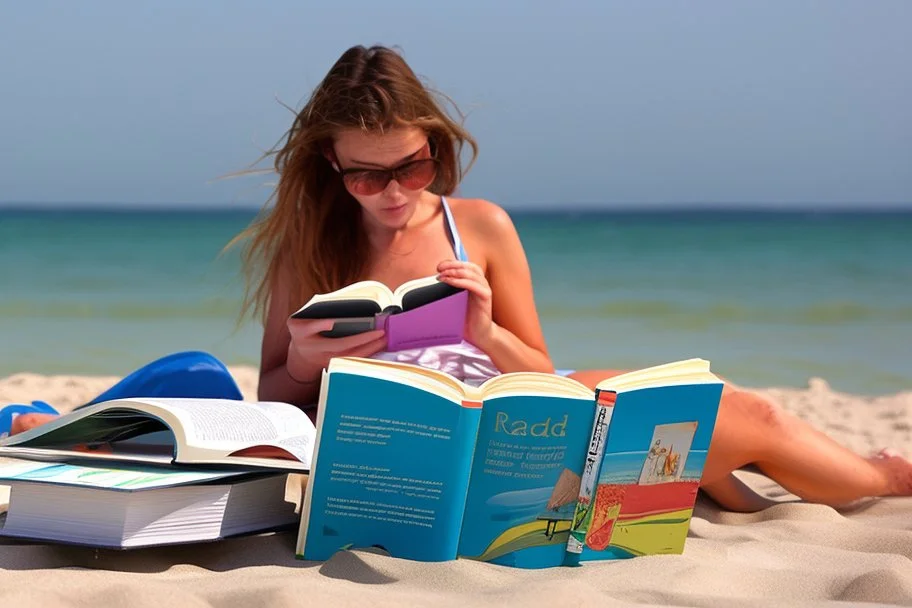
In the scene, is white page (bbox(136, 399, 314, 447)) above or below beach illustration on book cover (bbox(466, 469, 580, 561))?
above

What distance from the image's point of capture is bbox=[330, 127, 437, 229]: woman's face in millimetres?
2918

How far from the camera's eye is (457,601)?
6.56 feet

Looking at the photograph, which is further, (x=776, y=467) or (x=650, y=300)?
(x=650, y=300)

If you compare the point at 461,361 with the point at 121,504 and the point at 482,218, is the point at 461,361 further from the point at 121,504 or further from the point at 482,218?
the point at 121,504

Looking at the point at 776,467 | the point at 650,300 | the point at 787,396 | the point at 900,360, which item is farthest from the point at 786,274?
the point at 776,467

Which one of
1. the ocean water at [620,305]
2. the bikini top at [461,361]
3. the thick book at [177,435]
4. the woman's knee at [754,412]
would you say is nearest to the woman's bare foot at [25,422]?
the ocean water at [620,305]

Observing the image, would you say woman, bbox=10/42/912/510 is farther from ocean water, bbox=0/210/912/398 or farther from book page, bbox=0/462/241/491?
book page, bbox=0/462/241/491

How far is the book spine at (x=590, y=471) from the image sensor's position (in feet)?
7.43

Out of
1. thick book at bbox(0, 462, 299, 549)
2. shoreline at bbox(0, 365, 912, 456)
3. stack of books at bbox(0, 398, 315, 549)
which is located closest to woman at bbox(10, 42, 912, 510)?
stack of books at bbox(0, 398, 315, 549)

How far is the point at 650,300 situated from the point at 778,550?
8821 mm

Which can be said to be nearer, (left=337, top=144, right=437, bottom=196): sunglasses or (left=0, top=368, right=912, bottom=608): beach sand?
(left=0, top=368, right=912, bottom=608): beach sand

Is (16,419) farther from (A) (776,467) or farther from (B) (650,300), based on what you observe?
(B) (650,300)

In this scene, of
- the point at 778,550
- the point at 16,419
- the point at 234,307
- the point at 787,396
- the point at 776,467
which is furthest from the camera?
the point at 234,307

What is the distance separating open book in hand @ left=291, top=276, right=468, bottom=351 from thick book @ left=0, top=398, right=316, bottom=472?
257mm
